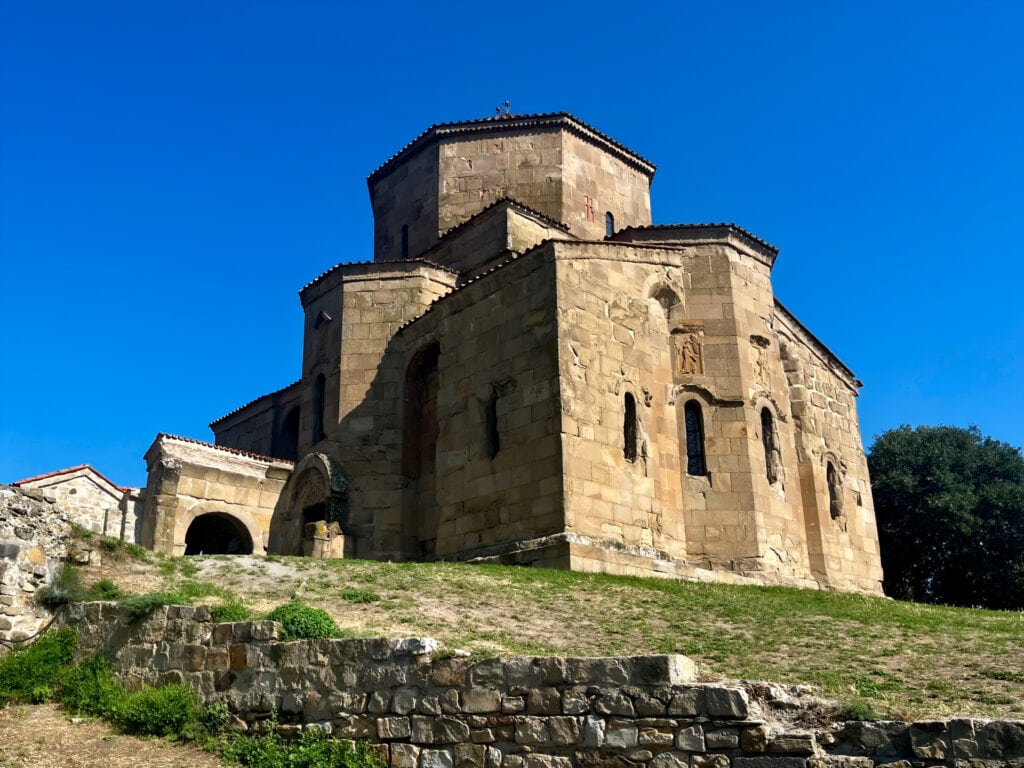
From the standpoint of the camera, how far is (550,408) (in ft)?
60.3

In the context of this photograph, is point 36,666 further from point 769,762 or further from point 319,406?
point 319,406

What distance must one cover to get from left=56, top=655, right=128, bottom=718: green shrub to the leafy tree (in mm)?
26564

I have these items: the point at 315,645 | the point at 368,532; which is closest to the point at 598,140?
the point at 368,532

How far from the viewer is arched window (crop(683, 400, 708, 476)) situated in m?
20.2

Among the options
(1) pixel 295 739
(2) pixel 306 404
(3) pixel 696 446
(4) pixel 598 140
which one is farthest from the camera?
(4) pixel 598 140

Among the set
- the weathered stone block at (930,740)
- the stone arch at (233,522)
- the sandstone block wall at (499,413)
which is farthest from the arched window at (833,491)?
the weathered stone block at (930,740)

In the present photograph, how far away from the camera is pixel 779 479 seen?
20.8 metres

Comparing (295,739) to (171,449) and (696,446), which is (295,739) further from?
(171,449)

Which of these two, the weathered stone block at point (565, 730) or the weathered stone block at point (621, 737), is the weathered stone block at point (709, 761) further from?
the weathered stone block at point (565, 730)

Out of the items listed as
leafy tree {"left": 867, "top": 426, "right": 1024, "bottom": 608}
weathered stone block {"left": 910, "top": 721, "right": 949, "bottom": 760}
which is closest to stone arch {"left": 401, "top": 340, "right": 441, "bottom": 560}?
weathered stone block {"left": 910, "top": 721, "right": 949, "bottom": 760}

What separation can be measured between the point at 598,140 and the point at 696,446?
1085 cm

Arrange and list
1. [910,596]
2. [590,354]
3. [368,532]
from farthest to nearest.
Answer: [910,596] → [368,532] → [590,354]

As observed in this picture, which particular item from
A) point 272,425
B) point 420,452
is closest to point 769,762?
point 420,452

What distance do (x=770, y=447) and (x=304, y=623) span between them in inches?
505
